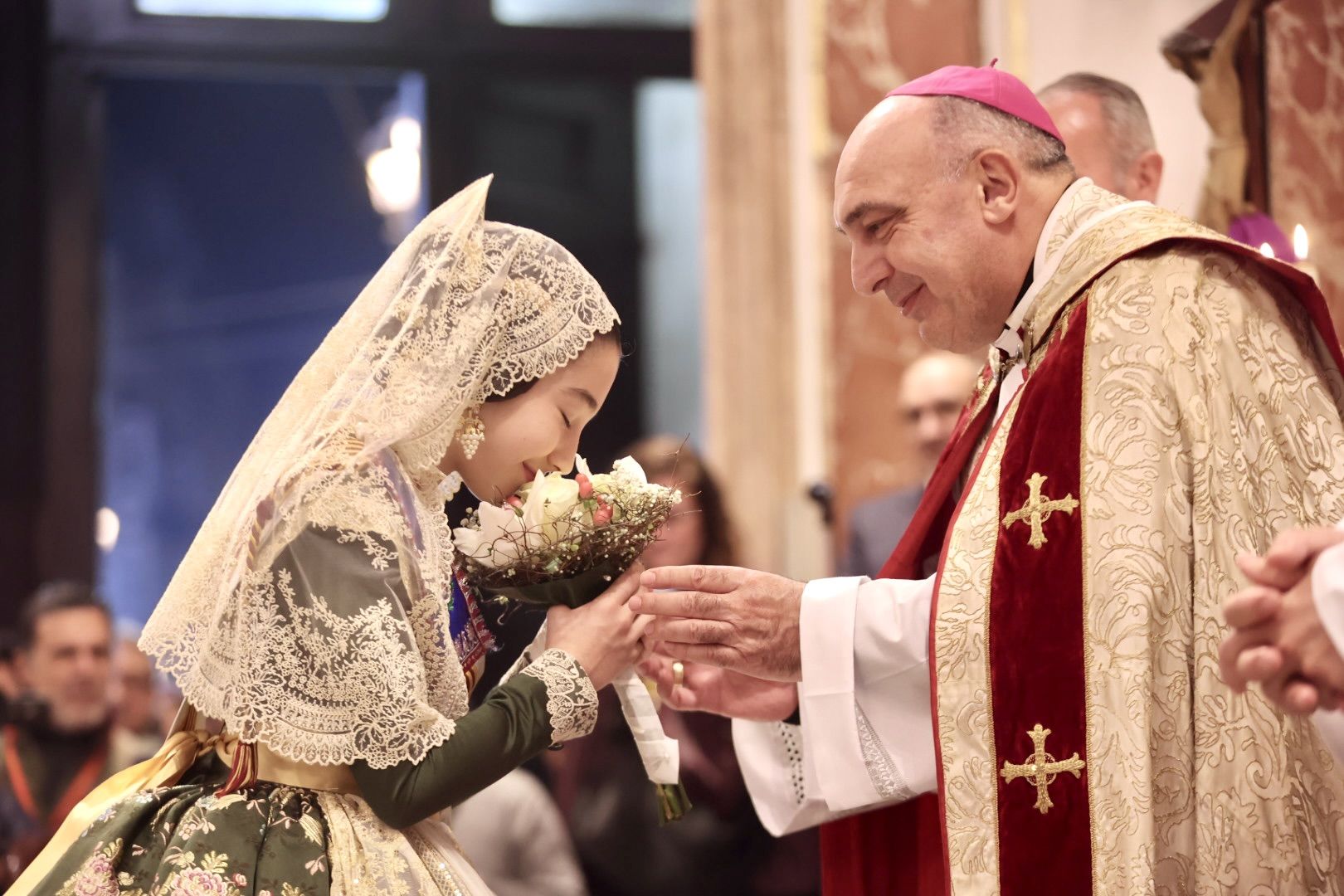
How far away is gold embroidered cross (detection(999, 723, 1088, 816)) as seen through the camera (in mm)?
2648

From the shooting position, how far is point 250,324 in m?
10.0

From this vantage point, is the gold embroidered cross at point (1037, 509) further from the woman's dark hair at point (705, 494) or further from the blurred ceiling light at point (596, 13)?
the blurred ceiling light at point (596, 13)

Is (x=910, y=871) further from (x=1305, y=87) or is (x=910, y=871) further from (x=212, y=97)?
(x=212, y=97)

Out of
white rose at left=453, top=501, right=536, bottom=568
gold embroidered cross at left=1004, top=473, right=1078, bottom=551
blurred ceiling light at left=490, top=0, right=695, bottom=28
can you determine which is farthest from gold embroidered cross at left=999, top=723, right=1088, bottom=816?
blurred ceiling light at left=490, top=0, right=695, bottom=28

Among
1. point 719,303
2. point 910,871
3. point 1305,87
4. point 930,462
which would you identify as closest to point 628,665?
point 910,871

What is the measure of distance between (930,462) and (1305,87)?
6.54 feet

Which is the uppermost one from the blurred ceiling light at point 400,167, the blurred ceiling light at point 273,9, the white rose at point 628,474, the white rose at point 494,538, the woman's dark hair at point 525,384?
the blurred ceiling light at point 273,9

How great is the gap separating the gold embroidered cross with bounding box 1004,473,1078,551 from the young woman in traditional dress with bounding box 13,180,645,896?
0.70 m

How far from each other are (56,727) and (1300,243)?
13.5 feet

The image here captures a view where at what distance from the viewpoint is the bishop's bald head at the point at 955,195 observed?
3137 millimetres

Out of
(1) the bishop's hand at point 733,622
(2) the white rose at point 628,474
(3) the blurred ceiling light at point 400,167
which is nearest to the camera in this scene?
(2) the white rose at point 628,474

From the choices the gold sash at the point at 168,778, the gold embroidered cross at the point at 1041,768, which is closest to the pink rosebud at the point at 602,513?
the gold sash at the point at 168,778

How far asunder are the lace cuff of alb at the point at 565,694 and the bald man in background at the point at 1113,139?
6.77ft

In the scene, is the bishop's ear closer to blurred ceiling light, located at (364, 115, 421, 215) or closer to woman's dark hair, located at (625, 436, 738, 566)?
woman's dark hair, located at (625, 436, 738, 566)
